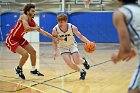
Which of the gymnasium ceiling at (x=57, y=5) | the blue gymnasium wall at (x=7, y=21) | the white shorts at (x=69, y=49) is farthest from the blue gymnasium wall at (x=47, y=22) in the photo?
the white shorts at (x=69, y=49)

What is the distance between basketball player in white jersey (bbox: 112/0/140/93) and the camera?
3.24 meters

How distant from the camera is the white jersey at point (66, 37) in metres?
7.80

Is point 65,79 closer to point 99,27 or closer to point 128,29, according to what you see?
point 128,29

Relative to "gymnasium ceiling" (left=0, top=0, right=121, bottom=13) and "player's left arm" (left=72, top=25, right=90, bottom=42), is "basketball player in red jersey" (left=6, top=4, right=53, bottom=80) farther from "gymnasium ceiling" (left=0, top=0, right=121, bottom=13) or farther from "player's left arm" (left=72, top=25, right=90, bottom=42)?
"gymnasium ceiling" (left=0, top=0, right=121, bottom=13)

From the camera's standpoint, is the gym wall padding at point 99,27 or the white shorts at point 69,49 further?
the gym wall padding at point 99,27

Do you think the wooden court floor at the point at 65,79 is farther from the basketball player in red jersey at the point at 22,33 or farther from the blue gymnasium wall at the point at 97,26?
the blue gymnasium wall at the point at 97,26

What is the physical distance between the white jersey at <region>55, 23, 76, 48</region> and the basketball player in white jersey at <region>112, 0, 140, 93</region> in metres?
4.37

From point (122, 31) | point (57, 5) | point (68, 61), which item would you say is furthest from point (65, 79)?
point (57, 5)

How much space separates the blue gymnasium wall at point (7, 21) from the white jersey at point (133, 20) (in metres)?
16.1

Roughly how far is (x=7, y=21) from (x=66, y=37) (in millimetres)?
11829

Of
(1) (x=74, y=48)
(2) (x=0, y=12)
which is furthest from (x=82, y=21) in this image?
(1) (x=74, y=48)

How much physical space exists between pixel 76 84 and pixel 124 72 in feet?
6.67

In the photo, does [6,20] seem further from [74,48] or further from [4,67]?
[74,48]

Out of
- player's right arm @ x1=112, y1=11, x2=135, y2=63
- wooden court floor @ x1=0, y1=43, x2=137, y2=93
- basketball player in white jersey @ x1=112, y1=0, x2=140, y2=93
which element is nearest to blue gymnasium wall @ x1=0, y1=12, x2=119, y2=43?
wooden court floor @ x1=0, y1=43, x2=137, y2=93
